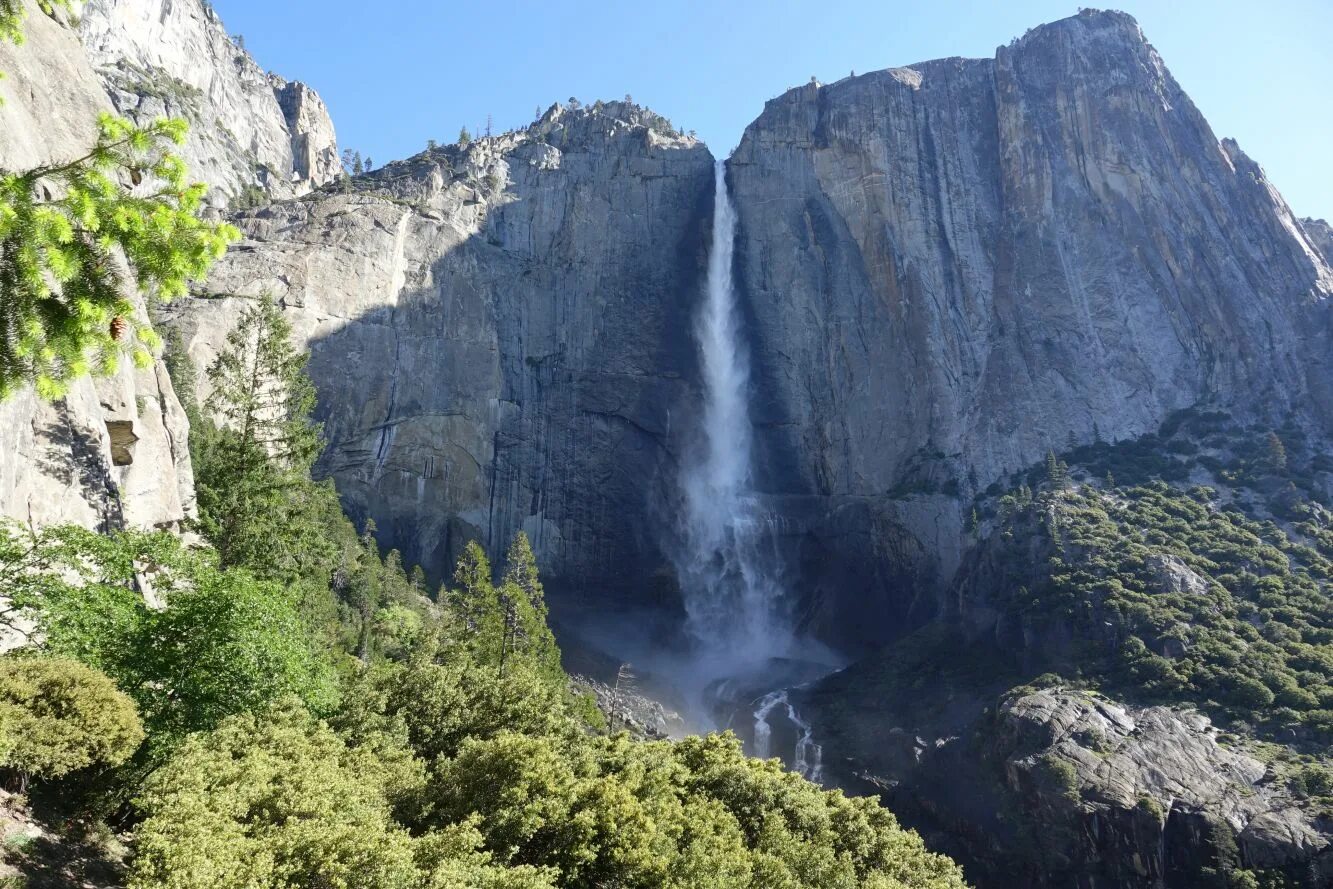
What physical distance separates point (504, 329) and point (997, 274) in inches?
1506

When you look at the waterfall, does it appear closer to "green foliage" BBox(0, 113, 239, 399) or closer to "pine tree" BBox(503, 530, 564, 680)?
"pine tree" BBox(503, 530, 564, 680)

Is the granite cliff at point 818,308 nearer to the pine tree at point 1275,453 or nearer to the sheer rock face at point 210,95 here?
the sheer rock face at point 210,95

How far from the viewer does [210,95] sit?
294 ft

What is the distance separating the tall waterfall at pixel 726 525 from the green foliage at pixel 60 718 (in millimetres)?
46544

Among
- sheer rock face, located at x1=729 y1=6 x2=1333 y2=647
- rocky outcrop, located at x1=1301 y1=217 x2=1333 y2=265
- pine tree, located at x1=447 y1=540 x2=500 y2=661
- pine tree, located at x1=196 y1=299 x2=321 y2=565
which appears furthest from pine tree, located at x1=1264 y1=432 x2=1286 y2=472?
pine tree, located at x1=196 y1=299 x2=321 y2=565

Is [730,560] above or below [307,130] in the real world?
below

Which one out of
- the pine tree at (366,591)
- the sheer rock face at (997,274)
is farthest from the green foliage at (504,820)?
the sheer rock face at (997,274)

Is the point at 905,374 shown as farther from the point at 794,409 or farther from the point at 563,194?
the point at 563,194

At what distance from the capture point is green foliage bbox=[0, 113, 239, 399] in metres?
6.21

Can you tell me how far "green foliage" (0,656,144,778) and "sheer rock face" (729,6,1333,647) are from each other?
5072 centimetres

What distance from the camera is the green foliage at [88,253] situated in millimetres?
6215

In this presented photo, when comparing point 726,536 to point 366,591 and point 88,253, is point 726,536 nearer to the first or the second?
point 366,591

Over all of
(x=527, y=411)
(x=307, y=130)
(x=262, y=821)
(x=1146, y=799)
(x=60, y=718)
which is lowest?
(x=262, y=821)

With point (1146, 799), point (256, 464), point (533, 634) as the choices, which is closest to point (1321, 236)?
point (1146, 799)
